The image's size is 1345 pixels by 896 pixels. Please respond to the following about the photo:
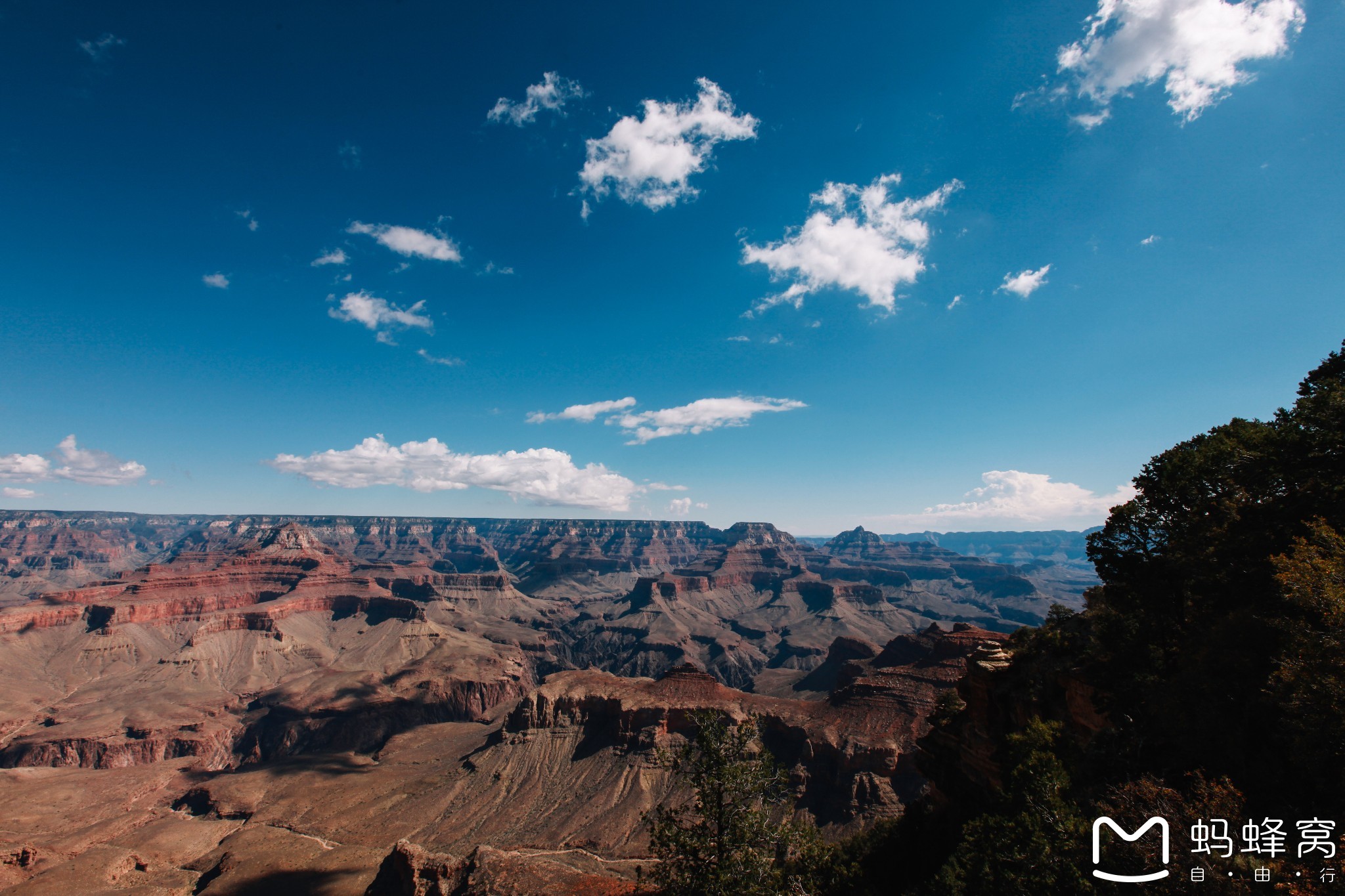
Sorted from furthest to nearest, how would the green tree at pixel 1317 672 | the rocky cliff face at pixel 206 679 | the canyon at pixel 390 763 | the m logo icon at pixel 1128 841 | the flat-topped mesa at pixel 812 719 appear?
1. the rocky cliff face at pixel 206 679
2. the flat-topped mesa at pixel 812 719
3. the canyon at pixel 390 763
4. the green tree at pixel 1317 672
5. the m logo icon at pixel 1128 841

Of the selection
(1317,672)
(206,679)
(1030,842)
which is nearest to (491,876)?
(1030,842)

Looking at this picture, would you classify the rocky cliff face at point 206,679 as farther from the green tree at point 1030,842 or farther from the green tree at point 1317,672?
the green tree at point 1317,672

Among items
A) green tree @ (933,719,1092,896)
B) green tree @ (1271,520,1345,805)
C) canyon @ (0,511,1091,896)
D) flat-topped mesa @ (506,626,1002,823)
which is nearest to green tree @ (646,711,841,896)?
green tree @ (933,719,1092,896)

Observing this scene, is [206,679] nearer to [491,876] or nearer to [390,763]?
[390,763]

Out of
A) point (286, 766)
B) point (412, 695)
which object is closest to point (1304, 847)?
point (286, 766)

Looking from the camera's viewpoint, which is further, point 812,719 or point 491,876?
point 812,719

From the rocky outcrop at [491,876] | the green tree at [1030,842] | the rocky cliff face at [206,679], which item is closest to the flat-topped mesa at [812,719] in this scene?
the rocky outcrop at [491,876]

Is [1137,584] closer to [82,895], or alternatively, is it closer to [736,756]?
[736,756]

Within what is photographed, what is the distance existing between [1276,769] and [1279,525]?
12459mm

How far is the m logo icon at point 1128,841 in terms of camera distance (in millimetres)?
13953

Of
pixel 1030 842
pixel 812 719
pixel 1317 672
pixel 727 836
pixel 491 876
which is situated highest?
pixel 1317 672

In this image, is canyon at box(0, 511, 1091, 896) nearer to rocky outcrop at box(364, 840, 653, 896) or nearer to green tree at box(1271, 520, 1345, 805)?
rocky outcrop at box(364, 840, 653, 896)

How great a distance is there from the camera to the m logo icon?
14.0m

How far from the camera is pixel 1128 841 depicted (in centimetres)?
1505
